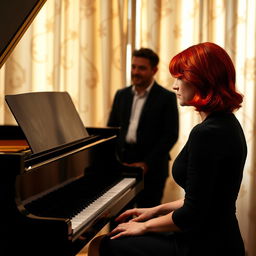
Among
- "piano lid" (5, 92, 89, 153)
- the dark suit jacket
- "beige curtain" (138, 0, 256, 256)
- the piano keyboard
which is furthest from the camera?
"beige curtain" (138, 0, 256, 256)

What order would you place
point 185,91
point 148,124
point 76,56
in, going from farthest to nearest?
1. point 76,56
2. point 148,124
3. point 185,91

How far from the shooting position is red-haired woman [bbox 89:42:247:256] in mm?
1798

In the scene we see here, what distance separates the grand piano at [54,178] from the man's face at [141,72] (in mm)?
860

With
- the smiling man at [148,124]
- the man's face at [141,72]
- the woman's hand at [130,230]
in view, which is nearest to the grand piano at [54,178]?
the woman's hand at [130,230]

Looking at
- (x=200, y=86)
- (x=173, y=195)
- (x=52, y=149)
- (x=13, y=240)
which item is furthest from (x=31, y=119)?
(x=173, y=195)

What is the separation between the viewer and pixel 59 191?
227 centimetres

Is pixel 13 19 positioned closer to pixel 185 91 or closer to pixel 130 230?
pixel 185 91

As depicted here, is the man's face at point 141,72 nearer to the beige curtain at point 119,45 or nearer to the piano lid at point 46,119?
the beige curtain at point 119,45

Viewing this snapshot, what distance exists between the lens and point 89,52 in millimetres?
4020

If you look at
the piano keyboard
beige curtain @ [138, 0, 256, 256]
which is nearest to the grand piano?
the piano keyboard

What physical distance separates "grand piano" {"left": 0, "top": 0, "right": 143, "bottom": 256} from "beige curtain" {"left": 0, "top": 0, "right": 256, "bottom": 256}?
3.64ft

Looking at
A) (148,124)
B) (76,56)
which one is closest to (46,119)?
(148,124)

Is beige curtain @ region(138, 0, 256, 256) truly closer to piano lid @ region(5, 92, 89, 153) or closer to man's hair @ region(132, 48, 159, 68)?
man's hair @ region(132, 48, 159, 68)

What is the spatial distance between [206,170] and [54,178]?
727 mm
